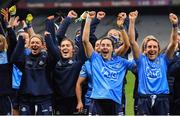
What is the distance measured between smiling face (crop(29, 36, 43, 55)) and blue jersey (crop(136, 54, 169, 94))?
1375 mm

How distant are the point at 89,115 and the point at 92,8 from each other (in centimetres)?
1665

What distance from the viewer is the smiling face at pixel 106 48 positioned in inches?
274

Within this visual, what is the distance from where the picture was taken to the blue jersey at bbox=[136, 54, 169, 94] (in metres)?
6.86

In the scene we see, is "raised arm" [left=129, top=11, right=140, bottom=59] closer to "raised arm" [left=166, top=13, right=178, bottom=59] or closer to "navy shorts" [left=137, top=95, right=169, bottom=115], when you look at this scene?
"raised arm" [left=166, top=13, right=178, bottom=59]

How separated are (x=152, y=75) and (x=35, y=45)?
166cm

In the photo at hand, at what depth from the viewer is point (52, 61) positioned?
7.23 meters

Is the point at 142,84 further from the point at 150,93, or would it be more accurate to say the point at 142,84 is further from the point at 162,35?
the point at 162,35

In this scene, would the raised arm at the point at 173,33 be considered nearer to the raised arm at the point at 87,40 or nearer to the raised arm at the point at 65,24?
the raised arm at the point at 87,40

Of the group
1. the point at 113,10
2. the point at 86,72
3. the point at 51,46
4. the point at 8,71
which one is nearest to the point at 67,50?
the point at 51,46

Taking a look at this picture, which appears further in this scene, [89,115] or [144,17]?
[144,17]

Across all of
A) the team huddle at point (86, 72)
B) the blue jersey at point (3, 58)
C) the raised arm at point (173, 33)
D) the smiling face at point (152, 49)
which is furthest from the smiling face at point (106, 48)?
the blue jersey at point (3, 58)

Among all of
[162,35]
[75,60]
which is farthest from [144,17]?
[75,60]

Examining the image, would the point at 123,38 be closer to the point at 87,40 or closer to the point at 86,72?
the point at 87,40

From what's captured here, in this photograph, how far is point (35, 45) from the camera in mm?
7148
